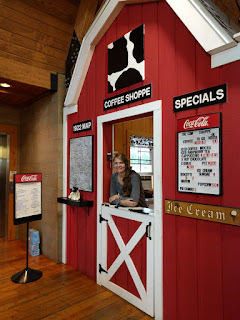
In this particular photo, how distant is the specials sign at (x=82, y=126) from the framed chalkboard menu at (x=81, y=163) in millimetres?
125

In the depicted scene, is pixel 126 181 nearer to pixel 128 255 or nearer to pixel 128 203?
A: pixel 128 203

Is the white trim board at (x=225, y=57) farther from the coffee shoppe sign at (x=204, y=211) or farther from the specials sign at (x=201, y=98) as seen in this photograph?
the coffee shoppe sign at (x=204, y=211)

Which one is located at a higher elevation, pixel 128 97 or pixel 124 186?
pixel 128 97

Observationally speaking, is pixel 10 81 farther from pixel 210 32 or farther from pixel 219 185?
pixel 219 185

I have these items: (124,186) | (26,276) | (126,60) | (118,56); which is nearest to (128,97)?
(126,60)

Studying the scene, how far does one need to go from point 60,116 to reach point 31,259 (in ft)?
7.91

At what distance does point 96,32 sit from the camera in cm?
303

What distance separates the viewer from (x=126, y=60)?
271cm

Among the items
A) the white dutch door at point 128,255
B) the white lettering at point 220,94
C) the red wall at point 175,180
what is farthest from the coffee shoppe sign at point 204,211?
the white lettering at point 220,94

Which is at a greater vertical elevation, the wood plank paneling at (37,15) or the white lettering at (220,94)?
the wood plank paneling at (37,15)

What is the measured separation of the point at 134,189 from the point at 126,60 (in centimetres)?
150

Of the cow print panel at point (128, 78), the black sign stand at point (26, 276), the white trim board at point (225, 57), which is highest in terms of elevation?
the cow print panel at point (128, 78)

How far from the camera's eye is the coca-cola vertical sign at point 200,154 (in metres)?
1.92

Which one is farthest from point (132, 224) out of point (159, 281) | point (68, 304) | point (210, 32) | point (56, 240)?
point (210, 32)
